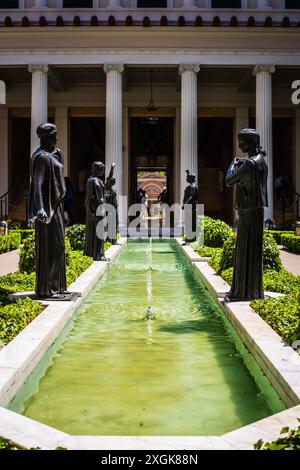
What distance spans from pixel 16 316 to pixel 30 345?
954 mm

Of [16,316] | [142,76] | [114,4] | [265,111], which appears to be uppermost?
[114,4]

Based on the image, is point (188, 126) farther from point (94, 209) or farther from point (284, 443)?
point (284, 443)

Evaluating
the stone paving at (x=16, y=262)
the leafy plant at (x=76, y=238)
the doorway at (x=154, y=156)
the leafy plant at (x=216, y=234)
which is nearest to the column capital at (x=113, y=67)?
the doorway at (x=154, y=156)

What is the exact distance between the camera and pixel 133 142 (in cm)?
3141

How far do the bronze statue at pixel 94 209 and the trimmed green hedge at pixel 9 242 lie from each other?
488 centimetres

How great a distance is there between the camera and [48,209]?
21.1ft

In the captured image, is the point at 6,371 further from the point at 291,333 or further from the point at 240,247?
the point at 240,247

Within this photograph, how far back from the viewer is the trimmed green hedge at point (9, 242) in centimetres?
1607

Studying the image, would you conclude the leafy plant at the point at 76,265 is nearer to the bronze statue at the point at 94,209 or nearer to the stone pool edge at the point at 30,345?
the bronze statue at the point at 94,209

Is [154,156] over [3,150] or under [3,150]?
under

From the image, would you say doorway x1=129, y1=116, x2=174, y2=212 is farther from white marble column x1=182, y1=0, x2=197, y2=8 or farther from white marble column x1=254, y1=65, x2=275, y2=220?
white marble column x1=254, y1=65, x2=275, y2=220

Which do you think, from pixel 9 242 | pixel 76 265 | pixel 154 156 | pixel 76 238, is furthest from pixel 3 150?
pixel 76 265

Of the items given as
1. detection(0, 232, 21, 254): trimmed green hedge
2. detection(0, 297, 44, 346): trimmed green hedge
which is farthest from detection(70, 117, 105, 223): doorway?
detection(0, 297, 44, 346): trimmed green hedge
